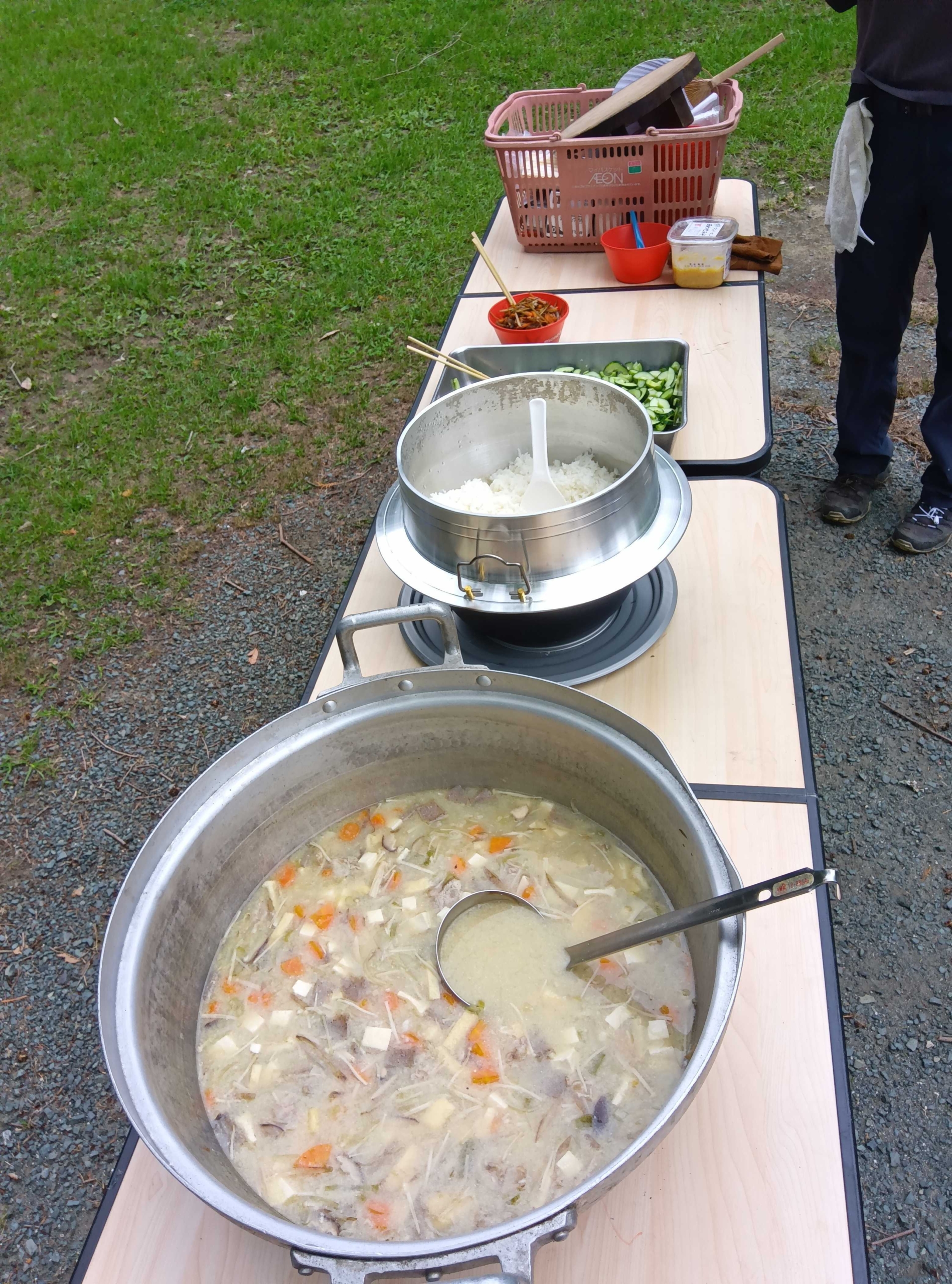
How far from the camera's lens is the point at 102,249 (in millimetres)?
5414

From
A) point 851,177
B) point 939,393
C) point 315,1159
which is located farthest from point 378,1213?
point 939,393

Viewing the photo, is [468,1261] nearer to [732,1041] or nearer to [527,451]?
[732,1041]

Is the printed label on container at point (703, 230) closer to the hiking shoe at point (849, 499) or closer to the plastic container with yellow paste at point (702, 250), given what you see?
the plastic container with yellow paste at point (702, 250)

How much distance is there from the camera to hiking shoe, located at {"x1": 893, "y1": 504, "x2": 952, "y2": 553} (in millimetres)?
2961

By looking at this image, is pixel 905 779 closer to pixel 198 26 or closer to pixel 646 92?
pixel 646 92

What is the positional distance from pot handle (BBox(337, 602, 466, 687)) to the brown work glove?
1842mm

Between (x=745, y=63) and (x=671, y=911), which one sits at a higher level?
(x=745, y=63)

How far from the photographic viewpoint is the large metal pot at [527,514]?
1341 millimetres

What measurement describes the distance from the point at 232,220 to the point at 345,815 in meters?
5.27

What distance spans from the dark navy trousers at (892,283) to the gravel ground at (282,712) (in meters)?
0.32

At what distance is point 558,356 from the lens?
2152 mm

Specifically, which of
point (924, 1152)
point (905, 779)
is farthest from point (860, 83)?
point (924, 1152)

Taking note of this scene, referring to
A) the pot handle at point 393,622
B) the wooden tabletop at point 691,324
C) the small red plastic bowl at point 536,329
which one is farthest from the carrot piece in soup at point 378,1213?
the small red plastic bowl at point 536,329

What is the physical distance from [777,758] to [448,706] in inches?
22.1
